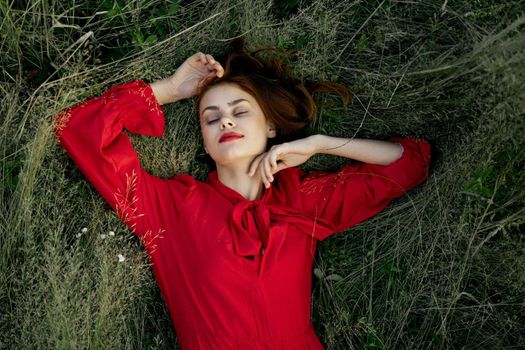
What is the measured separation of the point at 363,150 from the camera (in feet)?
11.5

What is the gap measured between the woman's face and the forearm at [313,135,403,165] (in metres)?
0.37

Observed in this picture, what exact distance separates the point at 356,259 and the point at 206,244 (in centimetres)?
98

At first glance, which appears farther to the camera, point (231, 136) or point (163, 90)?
point (163, 90)

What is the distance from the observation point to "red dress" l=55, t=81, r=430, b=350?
10.6 feet

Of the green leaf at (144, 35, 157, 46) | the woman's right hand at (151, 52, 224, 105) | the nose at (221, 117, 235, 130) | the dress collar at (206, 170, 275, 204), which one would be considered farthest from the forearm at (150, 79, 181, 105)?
the dress collar at (206, 170, 275, 204)

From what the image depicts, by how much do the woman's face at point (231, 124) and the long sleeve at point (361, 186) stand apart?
41 centimetres

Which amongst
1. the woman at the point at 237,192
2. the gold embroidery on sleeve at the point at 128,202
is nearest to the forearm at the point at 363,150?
the woman at the point at 237,192

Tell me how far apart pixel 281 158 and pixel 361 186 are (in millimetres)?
481

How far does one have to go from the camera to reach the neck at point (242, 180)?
3.48 meters

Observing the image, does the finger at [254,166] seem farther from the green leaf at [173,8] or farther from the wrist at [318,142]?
the green leaf at [173,8]

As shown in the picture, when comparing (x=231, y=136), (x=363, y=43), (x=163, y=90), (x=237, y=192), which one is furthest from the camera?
(x=363, y=43)

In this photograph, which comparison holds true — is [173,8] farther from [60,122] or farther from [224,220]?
[224,220]

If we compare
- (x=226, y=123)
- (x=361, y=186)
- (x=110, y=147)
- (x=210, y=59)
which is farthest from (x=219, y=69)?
(x=361, y=186)

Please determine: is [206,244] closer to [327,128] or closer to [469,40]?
[327,128]
